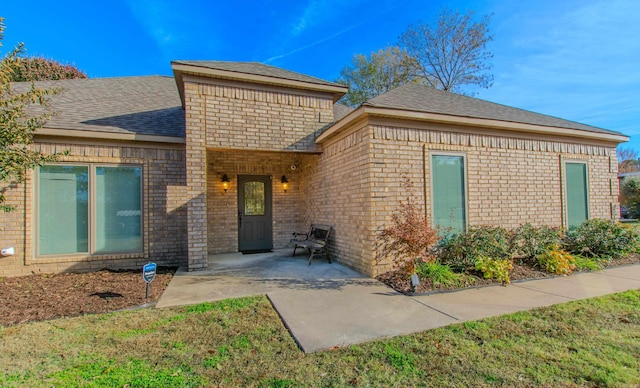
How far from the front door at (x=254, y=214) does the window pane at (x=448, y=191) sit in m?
4.77

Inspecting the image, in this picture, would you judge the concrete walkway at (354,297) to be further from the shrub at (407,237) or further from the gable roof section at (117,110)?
the gable roof section at (117,110)

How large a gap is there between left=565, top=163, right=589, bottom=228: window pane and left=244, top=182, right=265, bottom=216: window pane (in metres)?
7.99

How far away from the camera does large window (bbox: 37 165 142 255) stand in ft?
20.1

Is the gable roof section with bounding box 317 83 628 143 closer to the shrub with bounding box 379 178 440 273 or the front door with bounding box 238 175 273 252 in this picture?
the shrub with bounding box 379 178 440 273

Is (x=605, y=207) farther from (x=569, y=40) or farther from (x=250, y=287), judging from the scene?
(x=250, y=287)

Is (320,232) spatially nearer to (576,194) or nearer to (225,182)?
(225,182)

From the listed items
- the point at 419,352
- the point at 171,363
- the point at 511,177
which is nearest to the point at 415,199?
the point at 511,177

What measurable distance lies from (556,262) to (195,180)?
7.33m

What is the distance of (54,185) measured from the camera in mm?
6184

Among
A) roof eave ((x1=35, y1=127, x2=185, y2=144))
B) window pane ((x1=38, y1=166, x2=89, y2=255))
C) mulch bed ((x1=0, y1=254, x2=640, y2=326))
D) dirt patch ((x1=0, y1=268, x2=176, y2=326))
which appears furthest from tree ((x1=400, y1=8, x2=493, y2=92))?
dirt patch ((x1=0, y1=268, x2=176, y2=326))

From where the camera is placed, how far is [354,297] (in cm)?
441

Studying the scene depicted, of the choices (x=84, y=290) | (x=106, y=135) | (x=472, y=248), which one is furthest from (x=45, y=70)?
(x=472, y=248)

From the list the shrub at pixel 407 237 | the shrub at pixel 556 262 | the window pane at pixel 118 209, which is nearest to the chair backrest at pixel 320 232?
the shrub at pixel 407 237

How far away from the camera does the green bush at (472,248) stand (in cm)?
545
